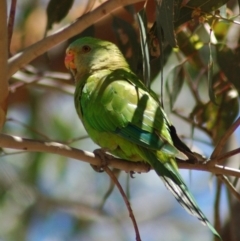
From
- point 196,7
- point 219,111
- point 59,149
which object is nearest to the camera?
point 59,149

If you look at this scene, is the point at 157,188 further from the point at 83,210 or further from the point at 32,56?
the point at 32,56

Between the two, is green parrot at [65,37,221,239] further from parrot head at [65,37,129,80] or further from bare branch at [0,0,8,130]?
bare branch at [0,0,8,130]

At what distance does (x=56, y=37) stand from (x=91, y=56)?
0.57 m

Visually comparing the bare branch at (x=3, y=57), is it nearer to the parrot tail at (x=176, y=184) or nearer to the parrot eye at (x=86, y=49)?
the parrot tail at (x=176, y=184)

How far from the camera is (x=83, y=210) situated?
430 cm

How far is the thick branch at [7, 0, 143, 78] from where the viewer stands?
196cm

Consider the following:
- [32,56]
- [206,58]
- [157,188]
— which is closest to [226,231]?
[206,58]

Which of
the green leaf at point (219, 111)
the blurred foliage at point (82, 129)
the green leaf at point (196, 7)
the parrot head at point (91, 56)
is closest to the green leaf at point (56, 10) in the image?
the blurred foliage at point (82, 129)

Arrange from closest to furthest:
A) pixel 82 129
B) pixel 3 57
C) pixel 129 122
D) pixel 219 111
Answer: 1. pixel 3 57
2. pixel 129 122
3. pixel 219 111
4. pixel 82 129

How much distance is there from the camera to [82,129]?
13.7 feet

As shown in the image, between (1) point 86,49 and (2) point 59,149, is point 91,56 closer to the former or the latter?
(1) point 86,49

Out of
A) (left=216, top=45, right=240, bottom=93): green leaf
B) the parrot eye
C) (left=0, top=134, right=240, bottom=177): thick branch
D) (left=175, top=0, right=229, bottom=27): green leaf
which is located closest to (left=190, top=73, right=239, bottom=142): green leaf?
(left=216, top=45, right=240, bottom=93): green leaf

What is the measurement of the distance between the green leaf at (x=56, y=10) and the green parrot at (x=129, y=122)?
0.25 metres

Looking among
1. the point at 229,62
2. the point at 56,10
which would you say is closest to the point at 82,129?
the point at 56,10
